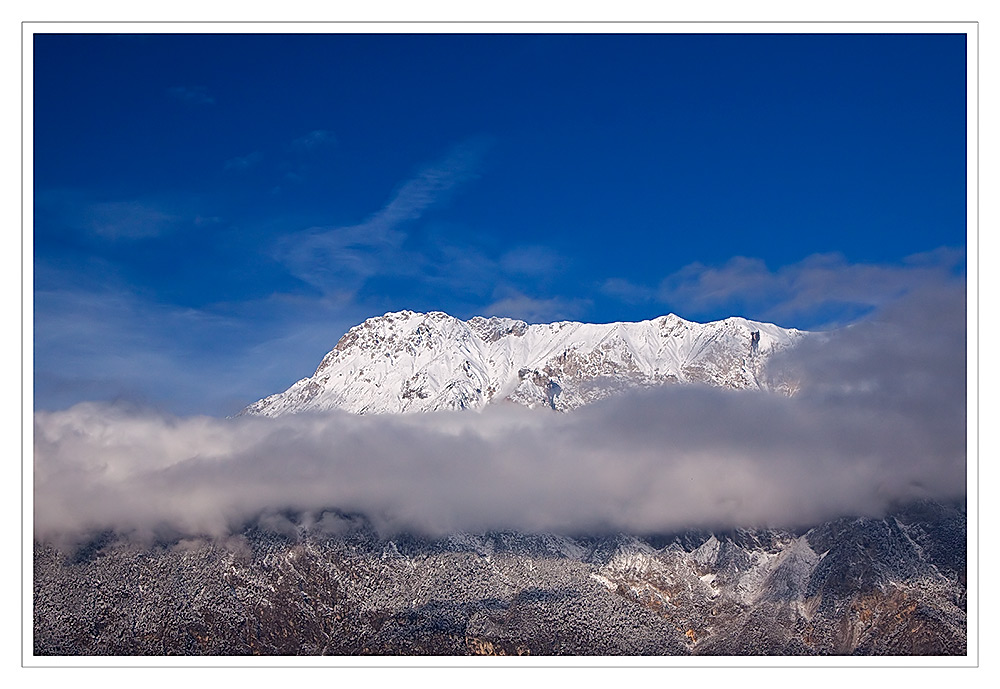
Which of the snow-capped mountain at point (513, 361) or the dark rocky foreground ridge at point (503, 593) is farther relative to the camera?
the snow-capped mountain at point (513, 361)

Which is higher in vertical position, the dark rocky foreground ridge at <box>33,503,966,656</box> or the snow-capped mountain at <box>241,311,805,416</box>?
the snow-capped mountain at <box>241,311,805,416</box>

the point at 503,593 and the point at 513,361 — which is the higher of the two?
the point at 513,361

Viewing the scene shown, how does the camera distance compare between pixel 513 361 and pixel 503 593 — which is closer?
pixel 503 593

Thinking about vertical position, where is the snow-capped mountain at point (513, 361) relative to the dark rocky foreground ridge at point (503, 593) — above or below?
above

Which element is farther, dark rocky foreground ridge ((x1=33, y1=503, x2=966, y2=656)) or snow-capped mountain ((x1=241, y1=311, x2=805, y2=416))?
snow-capped mountain ((x1=241, y1=311, x2=805, y2=416))
